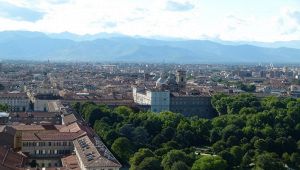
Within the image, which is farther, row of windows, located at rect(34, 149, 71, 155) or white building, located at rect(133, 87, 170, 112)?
white building, located at rect(133, 87, 170, 112)

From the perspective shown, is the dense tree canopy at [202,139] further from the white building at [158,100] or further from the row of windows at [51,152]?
the white building at [158,100]

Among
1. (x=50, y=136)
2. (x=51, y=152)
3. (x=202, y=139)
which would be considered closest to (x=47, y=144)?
(x=51, y=152)

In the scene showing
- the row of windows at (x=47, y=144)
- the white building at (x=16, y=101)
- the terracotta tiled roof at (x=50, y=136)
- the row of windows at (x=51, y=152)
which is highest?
the terracotta tiled roof at (x=50, y=136)

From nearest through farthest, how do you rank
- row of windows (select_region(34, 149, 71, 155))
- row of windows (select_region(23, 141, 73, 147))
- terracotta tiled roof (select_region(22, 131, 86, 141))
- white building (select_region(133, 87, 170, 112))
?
row of windows (select_region(23, 141, 73, 147)) → row of windows (select_region(34, 149, 71, 155)) → terracotta tiled roof (select_region(22, 131, 86, 141)) → white building (select_region(133, 87, 170, 112))

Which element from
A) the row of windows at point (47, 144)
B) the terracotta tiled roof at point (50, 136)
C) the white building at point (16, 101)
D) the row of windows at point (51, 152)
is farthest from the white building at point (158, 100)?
the row of windows at point (47, 144)

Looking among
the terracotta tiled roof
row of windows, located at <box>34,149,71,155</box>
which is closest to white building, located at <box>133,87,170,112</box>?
the terracotta tiled roof

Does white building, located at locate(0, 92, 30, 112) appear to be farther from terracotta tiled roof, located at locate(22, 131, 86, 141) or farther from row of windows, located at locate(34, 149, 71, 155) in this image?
row of windows, located at locate(34, 149, 71, 155)

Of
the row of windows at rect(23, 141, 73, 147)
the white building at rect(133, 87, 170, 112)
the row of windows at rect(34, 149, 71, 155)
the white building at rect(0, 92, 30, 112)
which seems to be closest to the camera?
the row of windows at rect(23, 141, 73, 147)

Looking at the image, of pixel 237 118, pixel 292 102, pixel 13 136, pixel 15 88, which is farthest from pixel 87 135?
pixel 15 88

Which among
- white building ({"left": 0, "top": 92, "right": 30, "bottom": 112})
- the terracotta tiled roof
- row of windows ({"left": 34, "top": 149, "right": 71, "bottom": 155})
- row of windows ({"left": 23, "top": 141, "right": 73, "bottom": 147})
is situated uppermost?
the terracotta tiled roof

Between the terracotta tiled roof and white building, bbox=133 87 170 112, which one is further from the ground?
the terracotta tiled roof

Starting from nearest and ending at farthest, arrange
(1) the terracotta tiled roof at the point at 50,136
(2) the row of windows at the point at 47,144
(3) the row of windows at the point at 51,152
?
1. (2) the row of windows at the point at 47,144
2. (3) the row of windows at the point at 51,152
3. (1) the terracotta tiled roof at the point at 50,136
